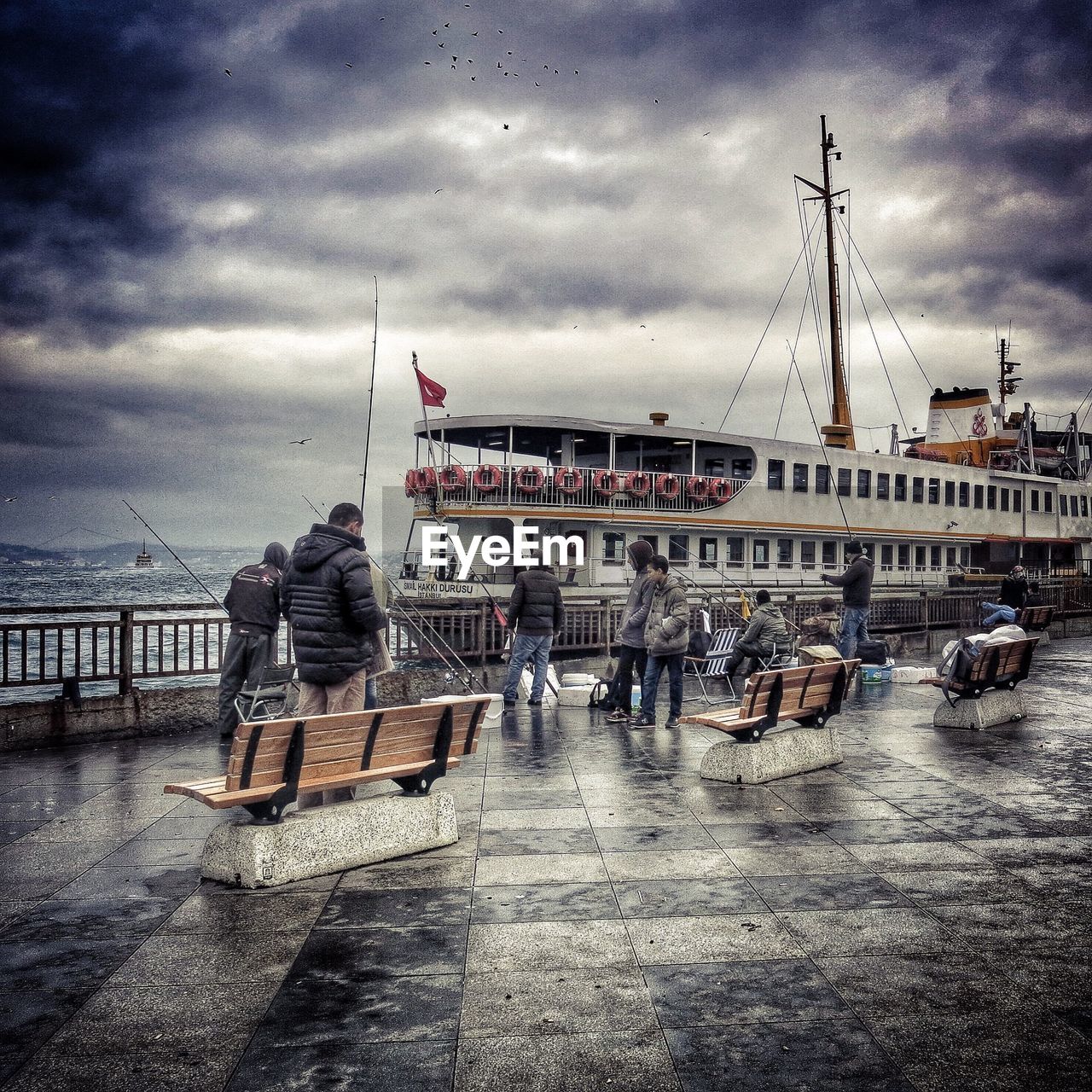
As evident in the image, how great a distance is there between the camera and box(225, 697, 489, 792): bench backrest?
17.4ft

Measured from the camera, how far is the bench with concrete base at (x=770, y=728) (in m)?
7.88

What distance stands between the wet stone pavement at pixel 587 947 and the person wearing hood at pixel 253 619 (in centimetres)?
229

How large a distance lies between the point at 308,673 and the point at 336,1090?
11.2 ft

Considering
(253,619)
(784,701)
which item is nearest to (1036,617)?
(784,701)

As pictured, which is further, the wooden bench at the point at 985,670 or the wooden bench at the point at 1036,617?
the wooden bench at the point at 1036,617

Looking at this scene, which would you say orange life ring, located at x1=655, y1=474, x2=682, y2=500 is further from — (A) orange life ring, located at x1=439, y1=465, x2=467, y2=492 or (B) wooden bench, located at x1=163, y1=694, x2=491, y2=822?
(B) wooden bench, located at x1=163, y1=694, x2=491, y2=822

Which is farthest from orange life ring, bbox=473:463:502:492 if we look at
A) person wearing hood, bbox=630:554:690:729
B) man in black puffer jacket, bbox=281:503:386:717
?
man in black puffer jacket, bbox=281:503:386:717

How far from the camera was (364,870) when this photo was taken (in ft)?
18.7

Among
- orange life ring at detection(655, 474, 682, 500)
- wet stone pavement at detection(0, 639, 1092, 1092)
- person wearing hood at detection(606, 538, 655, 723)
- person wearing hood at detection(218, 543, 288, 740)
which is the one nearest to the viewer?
wet stone pavement at detection(0, 639, 1092, 1092)

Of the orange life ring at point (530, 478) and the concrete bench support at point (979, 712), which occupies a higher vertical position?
the orange life ring at point (530, 478)

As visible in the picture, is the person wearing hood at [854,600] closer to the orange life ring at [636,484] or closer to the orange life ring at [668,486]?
the orange life ring at [636,484]

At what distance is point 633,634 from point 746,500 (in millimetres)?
20295

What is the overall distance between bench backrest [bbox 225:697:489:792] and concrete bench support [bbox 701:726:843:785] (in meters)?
2.37

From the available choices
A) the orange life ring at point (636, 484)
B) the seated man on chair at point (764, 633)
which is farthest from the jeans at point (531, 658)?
the orange life ring at point (636, 484)
